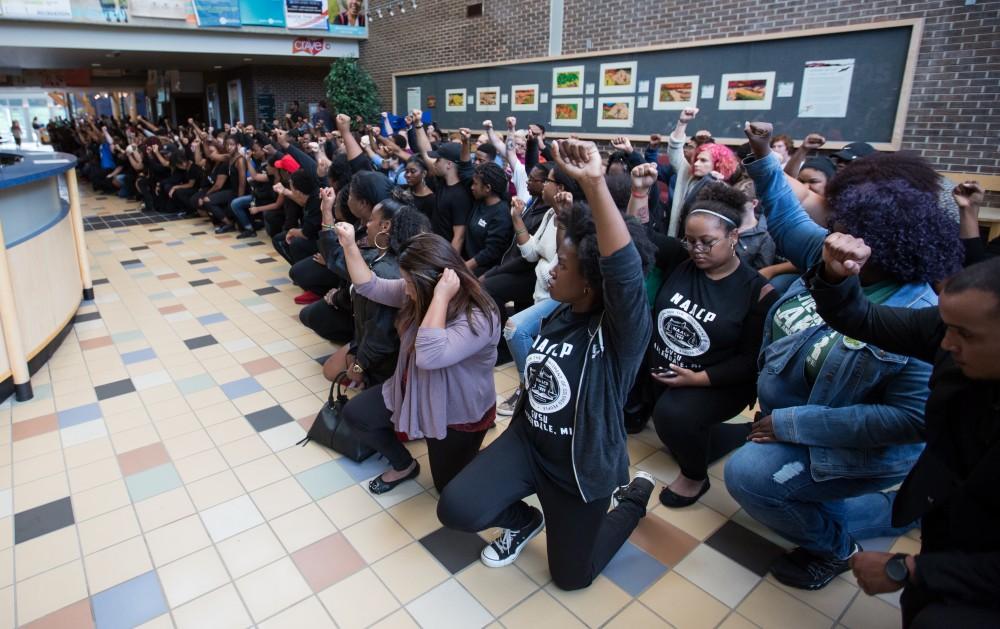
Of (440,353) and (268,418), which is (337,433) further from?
(440,353)

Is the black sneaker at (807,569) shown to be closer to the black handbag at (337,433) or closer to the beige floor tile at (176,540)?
the black handbag at (337,433)

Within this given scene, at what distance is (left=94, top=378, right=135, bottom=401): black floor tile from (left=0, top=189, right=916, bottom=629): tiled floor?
0.04ft

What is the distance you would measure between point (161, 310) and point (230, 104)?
13487mm

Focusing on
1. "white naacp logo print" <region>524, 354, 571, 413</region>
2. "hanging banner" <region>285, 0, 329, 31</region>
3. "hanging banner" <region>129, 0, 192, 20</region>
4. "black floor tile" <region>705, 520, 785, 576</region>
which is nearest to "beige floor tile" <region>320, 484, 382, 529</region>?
"white naacp logo print" <region>524, 354, 571, 413</region>

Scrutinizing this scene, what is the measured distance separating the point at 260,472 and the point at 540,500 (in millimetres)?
1421

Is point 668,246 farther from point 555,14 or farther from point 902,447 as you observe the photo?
point 555,14

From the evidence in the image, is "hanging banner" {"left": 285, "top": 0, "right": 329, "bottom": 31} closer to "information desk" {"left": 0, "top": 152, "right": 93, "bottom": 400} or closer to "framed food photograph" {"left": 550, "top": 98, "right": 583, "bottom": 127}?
"framed food photograph" {"left": 550, "top": 98, "right": 583, "bottom": 127}

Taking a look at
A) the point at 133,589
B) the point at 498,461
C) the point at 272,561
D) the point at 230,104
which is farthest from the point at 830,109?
the point at 230,104

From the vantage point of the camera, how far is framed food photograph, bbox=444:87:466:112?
1009 cm

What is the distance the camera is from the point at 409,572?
202 centimetres

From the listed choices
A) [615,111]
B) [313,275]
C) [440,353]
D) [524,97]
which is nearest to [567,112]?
[615,111]

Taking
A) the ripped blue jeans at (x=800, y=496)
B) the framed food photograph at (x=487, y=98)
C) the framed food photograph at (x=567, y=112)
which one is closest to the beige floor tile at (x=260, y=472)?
the ripped blue jeans at (x=800, y=496)

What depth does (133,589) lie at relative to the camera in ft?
6.45

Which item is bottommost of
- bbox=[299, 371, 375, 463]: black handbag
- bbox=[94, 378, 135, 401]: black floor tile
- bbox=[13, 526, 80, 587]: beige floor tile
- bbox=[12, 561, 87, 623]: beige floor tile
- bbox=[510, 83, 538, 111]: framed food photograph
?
bbox=[12, 561, 87, 623]: beige floor tile
